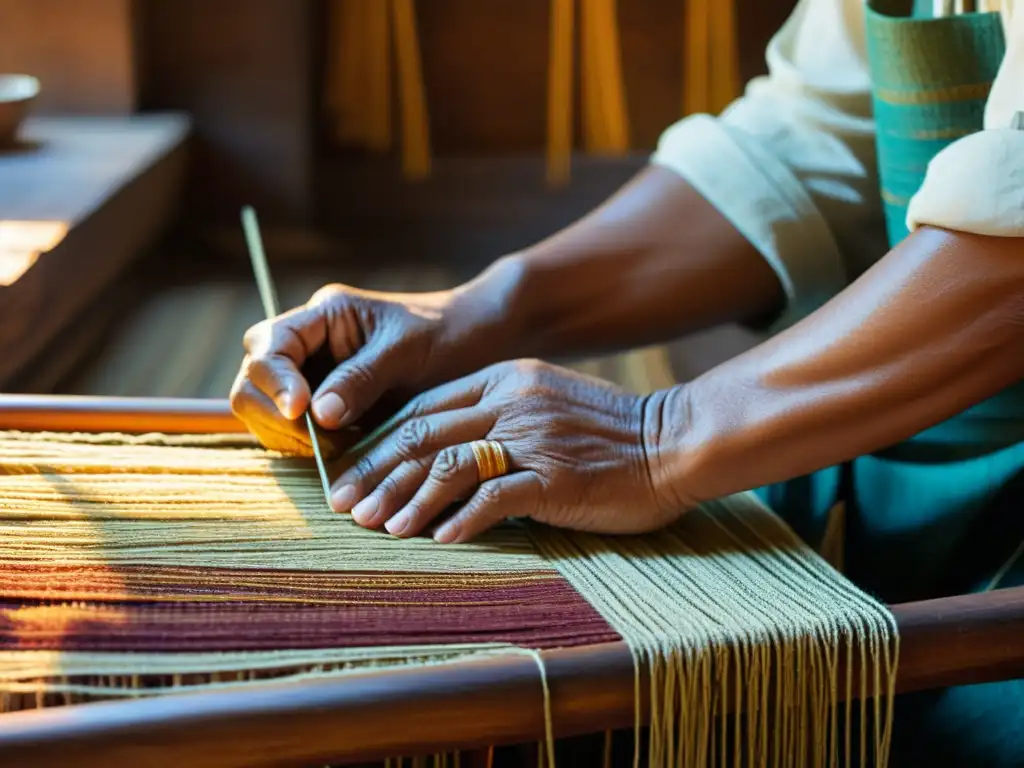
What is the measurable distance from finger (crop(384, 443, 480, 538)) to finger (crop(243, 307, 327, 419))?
0.12m

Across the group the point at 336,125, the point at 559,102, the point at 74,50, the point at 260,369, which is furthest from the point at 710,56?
the point at 260,369

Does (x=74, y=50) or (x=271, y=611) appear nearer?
(x=271, y=611)

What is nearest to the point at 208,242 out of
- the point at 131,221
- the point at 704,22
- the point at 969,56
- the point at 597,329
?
the point at 131,221

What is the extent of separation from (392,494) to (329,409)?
87 millimetres

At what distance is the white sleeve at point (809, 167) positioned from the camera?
3.80 ft

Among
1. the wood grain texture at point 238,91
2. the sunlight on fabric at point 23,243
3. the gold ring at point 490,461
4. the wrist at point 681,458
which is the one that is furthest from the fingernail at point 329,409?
the wood grain texture at point 238,91

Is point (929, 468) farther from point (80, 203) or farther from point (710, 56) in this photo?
point (710, 56)

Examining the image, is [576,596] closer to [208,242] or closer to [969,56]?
[969,56]

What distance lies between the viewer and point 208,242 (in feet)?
9.29

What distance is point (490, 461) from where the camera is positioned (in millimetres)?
903

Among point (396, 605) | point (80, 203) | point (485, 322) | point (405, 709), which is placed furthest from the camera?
point (80, 203)

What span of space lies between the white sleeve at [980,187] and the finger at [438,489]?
1.17ft

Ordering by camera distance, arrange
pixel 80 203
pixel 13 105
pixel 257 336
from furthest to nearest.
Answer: pixel 13 105 < pixel 80 203 < pixel 257 336

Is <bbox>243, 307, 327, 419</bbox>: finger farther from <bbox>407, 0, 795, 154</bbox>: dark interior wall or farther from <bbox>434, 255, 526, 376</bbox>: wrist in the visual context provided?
<bbox>407, 0, 795, 154</bbox>: dark interior wall
